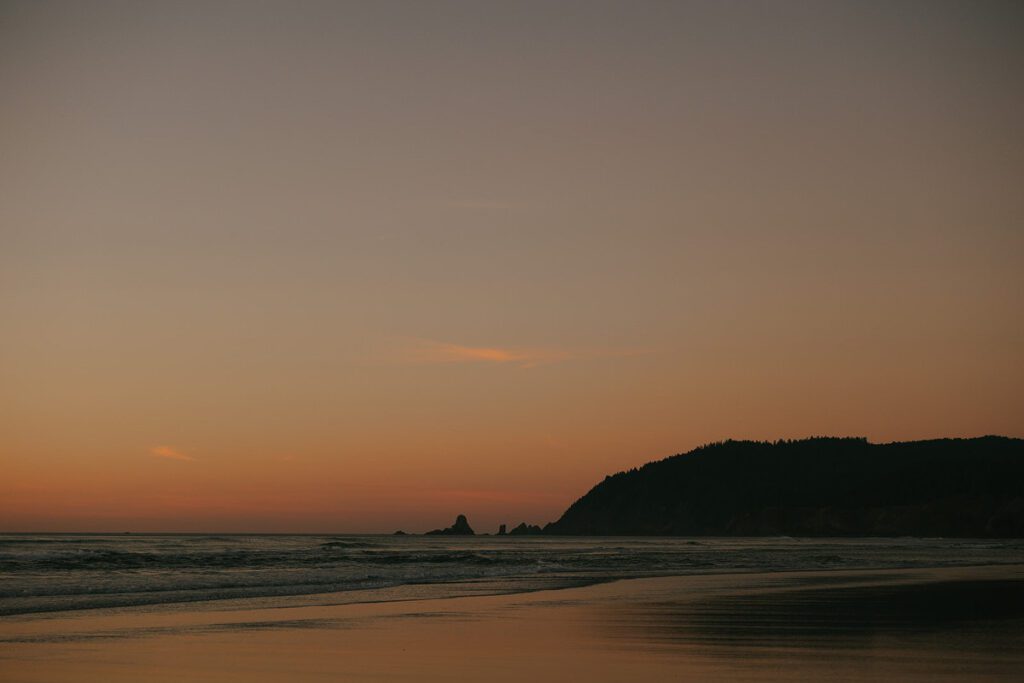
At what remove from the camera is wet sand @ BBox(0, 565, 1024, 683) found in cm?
1368

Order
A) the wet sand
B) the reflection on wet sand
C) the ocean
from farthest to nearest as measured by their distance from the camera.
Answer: the ocean, the reflection on wet sand, the wet sand

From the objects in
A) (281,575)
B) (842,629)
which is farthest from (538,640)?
(281,575)

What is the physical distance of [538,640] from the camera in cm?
1716

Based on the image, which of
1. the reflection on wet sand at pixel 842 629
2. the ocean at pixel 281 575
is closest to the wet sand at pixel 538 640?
the reflection on wet sand at pixel 842 629

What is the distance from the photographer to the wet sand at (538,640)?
44.9ft

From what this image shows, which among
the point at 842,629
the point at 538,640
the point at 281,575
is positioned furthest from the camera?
the point at 281,575

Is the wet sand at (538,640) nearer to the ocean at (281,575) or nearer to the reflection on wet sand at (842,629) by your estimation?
the reflection on wet sand at (842,629)

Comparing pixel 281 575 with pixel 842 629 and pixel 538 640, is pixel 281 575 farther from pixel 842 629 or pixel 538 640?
pixel 842 629

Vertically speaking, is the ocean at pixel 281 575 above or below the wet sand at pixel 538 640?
above

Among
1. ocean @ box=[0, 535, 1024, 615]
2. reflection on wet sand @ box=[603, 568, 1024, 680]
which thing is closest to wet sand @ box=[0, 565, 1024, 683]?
reflection on wet sand @ box=[603, 568, 1024, 680]

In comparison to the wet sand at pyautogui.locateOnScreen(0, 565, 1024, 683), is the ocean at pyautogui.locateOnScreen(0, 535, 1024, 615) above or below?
above

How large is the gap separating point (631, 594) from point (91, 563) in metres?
24.4

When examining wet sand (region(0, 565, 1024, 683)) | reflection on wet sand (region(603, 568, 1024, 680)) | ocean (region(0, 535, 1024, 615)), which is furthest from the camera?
ocean (region(0, 535, 1024, 615))

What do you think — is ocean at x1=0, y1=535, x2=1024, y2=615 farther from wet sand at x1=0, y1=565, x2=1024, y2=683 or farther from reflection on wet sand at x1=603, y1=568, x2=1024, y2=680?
reflection on wet sand at x1=603, y1=568, x2=1024, y2=680
